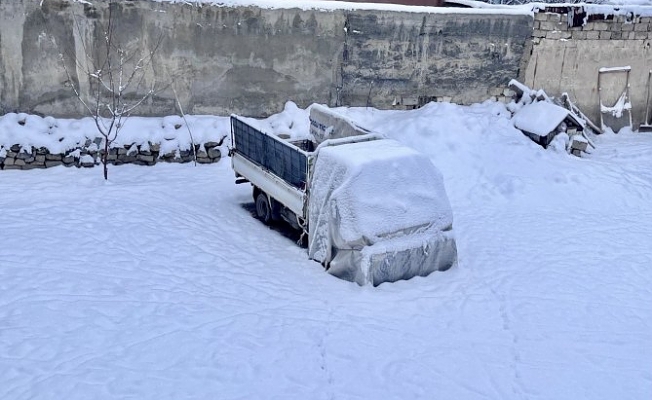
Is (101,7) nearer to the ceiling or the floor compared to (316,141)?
nearer to the ceiling

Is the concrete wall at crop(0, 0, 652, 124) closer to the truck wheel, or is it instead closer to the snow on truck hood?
the truck wheel

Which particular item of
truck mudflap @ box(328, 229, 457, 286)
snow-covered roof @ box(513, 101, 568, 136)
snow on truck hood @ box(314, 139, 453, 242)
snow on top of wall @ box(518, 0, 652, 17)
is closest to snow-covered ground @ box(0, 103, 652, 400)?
truck mudflap @ box(328, 229, 457, 286)

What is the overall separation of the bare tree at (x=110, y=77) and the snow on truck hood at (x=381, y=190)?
16.1ft

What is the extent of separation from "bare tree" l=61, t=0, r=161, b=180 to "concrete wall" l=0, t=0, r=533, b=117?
6 cm

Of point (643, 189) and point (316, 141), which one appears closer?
point (316, 141)

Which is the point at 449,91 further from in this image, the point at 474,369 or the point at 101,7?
the point at 474,369

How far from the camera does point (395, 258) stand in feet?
29.2

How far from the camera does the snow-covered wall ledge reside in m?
12.0

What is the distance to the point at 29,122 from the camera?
480 inches

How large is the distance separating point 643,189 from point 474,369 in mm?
7644

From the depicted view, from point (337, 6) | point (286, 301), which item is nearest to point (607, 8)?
point (337, 6)

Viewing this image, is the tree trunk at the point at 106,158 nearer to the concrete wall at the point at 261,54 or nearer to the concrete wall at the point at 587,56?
the concrete wall at the point at 261,54

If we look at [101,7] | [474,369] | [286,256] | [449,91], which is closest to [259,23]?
[101,7]

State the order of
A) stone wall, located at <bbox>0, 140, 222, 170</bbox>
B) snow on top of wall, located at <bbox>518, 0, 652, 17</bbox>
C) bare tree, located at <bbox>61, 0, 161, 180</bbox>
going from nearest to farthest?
stone wall, located at <bbox>0, 140, 222, 170</bbox>
bare tree, located at <bbox>61, 0, 161, 180</bbox>
snow on top of wall, located at <bbox>518, 0, 652, 17</bbox>
